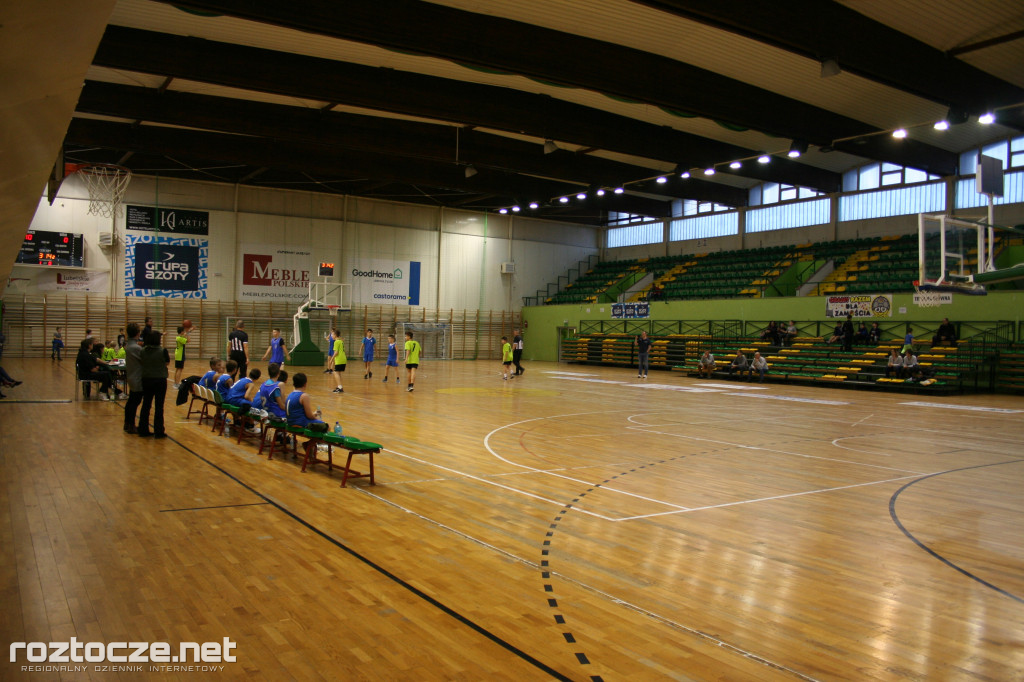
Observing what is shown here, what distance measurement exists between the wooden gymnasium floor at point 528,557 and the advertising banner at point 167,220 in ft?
67.8

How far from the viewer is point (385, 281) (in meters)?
33.8

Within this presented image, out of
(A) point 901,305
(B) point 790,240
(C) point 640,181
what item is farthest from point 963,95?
(B) point 790,240

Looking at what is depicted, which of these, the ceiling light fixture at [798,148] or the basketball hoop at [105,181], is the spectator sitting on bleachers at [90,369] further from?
the ceiling light fixture at [798,148]

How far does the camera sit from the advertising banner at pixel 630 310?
32.0 meters

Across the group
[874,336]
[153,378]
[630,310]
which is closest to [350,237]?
[630,310]

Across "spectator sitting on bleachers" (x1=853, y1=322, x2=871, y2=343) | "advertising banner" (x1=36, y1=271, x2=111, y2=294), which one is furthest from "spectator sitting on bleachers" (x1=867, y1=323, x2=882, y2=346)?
"advertising banner" (x1=36, y1=271, x2=111, y2=294)

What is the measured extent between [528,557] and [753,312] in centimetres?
2496

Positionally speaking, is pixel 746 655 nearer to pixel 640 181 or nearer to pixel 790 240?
pixel 640 181

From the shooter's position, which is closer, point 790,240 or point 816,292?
point 816,292

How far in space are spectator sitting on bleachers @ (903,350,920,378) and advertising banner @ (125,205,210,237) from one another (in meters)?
27.0

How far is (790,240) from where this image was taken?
1217 inches

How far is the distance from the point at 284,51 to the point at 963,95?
15582 millimetres

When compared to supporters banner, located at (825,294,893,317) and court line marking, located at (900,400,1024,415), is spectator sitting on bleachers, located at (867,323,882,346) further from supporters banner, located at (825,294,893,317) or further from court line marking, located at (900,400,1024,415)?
court line marking, located at (900,400,1024,415)

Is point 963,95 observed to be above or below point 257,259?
above
